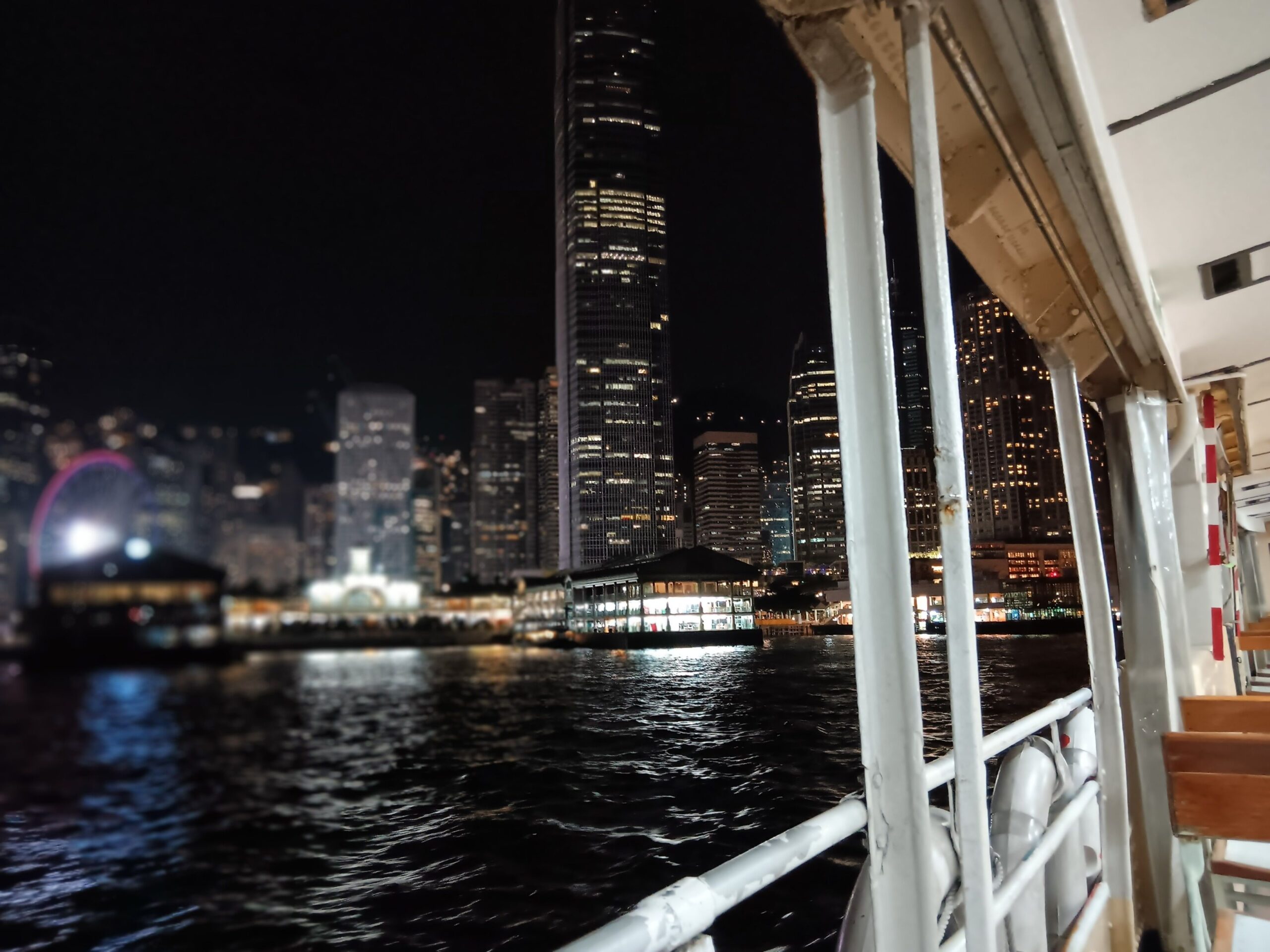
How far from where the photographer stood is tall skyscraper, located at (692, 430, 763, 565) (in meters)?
4.92

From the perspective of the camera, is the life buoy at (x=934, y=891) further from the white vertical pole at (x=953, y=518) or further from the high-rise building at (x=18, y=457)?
the high-rise building at (x=18, y=457)

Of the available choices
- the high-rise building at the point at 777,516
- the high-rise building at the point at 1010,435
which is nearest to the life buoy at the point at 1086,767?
the high-rise building at the point at 1010,435

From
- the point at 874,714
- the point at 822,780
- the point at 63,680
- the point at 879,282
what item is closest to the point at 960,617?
the point at 874,714

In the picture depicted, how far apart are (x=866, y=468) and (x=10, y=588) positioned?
80549 mm

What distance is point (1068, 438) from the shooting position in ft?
6.79

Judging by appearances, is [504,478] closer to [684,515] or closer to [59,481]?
[684,515]

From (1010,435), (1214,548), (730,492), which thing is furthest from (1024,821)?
(730,492)

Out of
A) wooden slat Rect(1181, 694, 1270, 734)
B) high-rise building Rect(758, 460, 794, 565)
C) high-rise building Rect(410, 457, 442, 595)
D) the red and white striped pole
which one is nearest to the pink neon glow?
high-rise building Rect(410, 457, 442, 595)

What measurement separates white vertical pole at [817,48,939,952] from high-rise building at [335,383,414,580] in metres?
92.8

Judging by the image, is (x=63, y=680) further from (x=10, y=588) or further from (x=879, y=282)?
(x=879, y=282)

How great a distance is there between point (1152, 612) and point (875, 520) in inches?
77.6

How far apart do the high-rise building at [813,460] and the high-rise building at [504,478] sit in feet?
35.3

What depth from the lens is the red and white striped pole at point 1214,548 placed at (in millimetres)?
2488

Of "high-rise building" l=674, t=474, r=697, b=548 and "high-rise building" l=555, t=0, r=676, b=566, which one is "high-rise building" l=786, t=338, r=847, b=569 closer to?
"high-rise building" l=674, t=474, r=697, b=548
